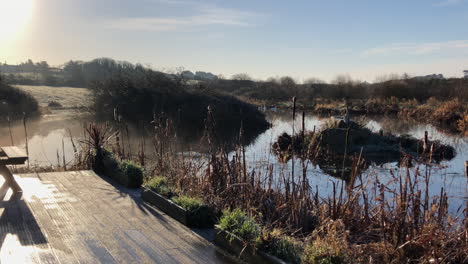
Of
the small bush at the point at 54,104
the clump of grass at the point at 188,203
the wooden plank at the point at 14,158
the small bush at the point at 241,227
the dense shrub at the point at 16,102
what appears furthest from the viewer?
the small bush at the point at 54,104

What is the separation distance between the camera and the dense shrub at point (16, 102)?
92.6 feet

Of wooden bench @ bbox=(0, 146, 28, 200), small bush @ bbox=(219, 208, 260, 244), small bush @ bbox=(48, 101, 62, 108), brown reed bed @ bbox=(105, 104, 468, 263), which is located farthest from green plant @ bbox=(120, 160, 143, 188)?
small bush @ bbox=(48, 101, 62, 108)

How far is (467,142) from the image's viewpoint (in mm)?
18750

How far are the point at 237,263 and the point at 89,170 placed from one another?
4.49 meters

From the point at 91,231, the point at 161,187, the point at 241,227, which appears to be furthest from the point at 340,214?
the point at 91,231

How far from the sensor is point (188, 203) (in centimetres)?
473

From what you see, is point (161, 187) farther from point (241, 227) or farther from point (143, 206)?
point (241, 227)

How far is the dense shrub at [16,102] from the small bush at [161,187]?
25.3 metres

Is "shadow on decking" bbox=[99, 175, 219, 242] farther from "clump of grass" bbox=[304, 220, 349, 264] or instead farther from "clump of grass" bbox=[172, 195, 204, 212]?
"clump of grass" bbox=[304, 220, 349, 264]

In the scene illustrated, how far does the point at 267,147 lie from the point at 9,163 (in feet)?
40.8

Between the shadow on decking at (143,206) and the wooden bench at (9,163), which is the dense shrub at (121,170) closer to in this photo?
the shadow on decking at (143,206)

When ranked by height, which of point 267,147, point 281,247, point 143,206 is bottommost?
point 267,147

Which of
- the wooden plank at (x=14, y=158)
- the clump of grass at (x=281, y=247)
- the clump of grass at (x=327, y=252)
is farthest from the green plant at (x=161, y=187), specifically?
the clump of grass at (x=327, y=252)

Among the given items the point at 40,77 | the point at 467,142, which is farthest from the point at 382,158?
the point at 40,77
